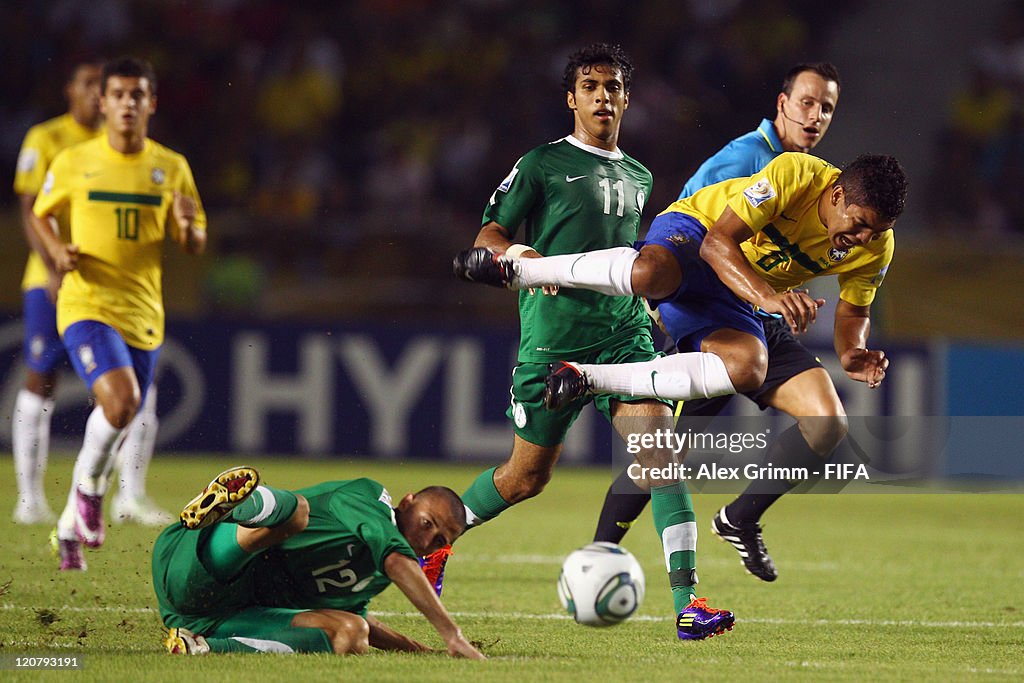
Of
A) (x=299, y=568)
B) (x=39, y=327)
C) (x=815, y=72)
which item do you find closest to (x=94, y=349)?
(x=39, y=327)

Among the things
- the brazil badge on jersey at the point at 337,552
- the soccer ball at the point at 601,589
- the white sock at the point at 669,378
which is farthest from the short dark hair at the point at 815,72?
the brazil badge on jersey at the point at 337,552

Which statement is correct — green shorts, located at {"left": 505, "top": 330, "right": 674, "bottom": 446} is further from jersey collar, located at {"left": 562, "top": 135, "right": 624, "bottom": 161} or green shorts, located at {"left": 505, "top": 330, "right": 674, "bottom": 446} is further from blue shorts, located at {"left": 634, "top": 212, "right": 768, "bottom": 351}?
jersey collar, located at {"left": 562, "top": 135, "right": 624, "bottom": 161}

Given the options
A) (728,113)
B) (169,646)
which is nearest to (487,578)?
(169,646)

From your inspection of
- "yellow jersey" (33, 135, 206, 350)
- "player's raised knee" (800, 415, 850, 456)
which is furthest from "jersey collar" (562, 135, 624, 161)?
"yellow jersey" (33, 135, 206, 350)

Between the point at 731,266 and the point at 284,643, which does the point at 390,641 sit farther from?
the point at 731,266

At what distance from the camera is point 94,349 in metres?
7.00

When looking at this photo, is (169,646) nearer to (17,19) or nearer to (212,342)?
(212,342)

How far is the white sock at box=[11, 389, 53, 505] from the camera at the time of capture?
342 inches

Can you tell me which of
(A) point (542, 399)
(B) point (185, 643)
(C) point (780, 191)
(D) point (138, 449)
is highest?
(C) point (780, 191)

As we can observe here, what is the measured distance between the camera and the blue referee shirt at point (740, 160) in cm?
617

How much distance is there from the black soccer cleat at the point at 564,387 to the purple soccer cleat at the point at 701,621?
880mm

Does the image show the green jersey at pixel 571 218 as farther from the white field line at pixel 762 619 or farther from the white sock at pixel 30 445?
the white sock at pixel 30 445

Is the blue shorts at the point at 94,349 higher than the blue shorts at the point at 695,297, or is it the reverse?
the blue shorts at the point at 695,297

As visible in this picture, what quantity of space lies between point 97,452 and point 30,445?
2.04 m
